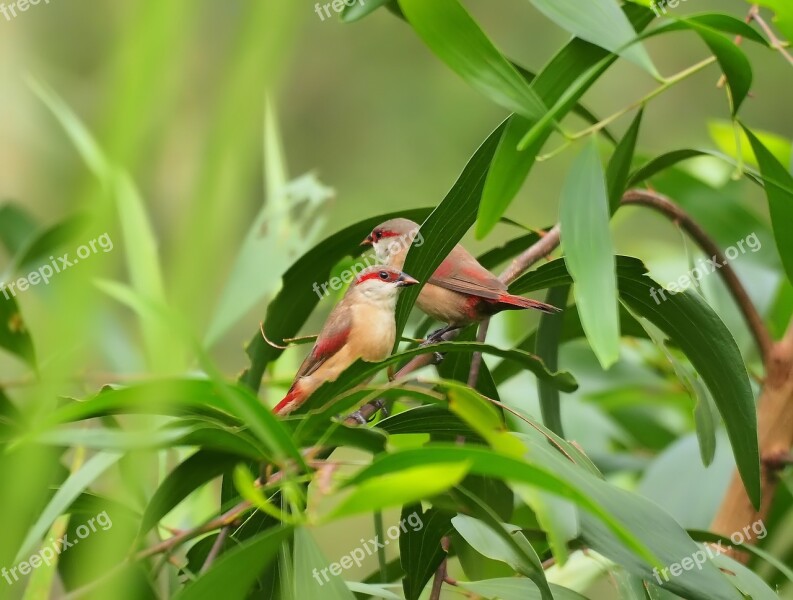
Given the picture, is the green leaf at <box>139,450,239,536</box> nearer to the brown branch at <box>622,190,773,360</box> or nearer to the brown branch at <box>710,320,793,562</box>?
the brown branch at <box>622,190,773,360</box>

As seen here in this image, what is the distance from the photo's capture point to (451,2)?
93 centimetres

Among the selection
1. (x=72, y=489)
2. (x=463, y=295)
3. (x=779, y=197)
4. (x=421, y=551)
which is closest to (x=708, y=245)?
(x=779, y=197)

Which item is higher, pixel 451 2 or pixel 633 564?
pixel 451 2

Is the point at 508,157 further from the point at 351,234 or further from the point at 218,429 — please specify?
the point at 218,429

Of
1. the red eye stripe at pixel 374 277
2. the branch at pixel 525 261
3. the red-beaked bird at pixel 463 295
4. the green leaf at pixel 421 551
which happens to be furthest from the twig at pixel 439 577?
the red eye stripe at pixel 374 277

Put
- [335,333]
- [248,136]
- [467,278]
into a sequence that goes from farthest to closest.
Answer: [335,333] → [467,278] → [248,136]

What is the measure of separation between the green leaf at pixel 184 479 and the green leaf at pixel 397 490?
11.3 inches

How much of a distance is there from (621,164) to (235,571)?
70 centimetres

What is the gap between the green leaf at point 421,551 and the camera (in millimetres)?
974

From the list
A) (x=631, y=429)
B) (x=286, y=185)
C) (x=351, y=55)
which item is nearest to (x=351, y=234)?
(x=286, y=185)

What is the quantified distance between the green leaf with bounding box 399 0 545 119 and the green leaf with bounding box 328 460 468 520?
54cm

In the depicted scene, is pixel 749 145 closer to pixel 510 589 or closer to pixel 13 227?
pixel 510 589

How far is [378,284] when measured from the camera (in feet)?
5.26

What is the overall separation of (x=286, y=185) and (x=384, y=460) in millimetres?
1282
